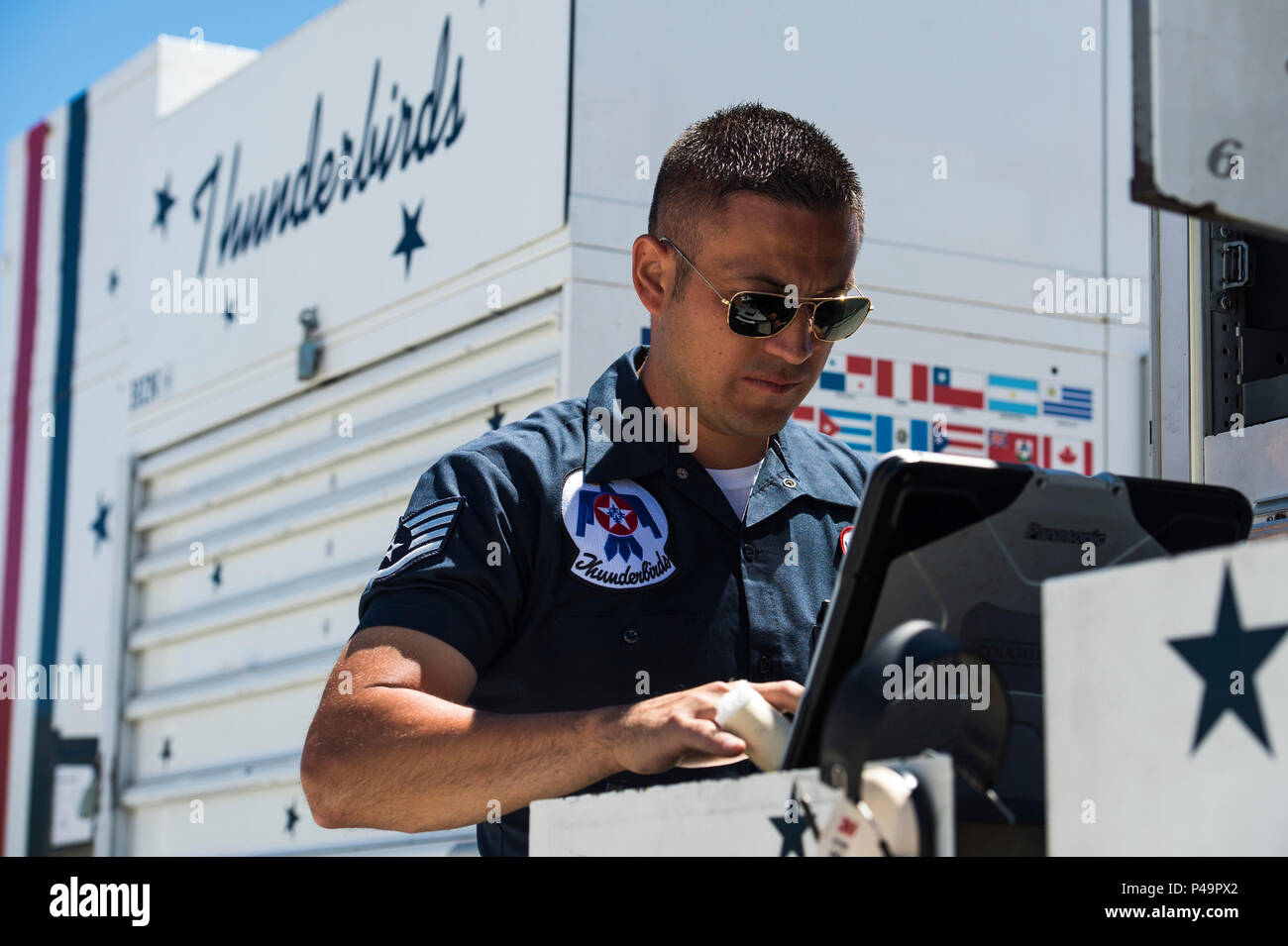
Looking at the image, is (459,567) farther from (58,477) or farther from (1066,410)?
(58,477)

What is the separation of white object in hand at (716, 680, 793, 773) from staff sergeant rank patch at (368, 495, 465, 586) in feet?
2.21

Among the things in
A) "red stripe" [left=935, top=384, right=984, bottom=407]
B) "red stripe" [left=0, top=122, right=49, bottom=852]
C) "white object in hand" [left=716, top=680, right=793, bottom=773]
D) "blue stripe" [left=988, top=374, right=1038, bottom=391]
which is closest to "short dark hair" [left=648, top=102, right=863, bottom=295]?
"white object in hand" [left=716, top=680, right=793, bottom=773]

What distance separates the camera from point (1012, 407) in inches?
174

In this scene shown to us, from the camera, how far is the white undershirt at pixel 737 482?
2.45m

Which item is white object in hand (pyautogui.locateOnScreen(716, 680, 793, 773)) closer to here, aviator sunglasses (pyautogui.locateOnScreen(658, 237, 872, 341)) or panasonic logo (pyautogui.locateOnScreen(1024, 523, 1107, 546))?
panasonic logo (pyautogui.locateOnScreen(1024, 523, 1107, 546))

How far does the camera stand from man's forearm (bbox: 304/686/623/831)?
1861mm

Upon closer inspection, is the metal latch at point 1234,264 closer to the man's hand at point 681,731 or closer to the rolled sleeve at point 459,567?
the rolled sleeve at point 459,567

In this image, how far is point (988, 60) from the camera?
4.48 m

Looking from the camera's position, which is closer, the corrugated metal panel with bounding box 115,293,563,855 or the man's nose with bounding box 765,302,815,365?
the man's nose with bounding box 765,302,815,365

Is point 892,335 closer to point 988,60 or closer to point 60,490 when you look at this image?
point 988,60

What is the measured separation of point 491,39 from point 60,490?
334 cm

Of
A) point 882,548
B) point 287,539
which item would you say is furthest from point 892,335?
point 882,548

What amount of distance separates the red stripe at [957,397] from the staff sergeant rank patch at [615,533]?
2114 mm
